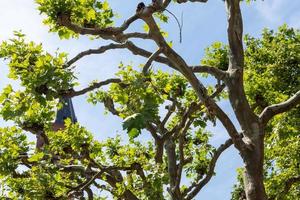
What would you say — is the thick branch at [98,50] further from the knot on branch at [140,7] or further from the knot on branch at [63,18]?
the knot on branch at [140,7]

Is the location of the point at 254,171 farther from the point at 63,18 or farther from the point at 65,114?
the point at 65,114

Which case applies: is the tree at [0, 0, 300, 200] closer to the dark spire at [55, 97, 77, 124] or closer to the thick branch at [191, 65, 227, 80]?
the thick branch at [191, 65, 227, 80]

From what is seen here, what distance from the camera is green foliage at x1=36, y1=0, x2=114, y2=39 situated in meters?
13.7

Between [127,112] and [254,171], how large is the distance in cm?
383

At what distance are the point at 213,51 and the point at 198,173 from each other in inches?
186

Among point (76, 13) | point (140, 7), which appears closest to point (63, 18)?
point (76, 13)

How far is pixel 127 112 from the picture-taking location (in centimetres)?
959

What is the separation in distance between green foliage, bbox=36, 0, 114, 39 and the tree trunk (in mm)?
5761

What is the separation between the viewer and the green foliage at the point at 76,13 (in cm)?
1373

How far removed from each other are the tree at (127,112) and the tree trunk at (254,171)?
2cm

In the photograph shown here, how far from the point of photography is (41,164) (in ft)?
56.2

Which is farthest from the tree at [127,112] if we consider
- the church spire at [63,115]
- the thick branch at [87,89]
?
the church spire at [63,115]

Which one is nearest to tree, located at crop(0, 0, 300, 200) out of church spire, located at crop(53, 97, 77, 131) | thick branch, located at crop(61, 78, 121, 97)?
thick branch, located at crop(61, 78, 121, 97)

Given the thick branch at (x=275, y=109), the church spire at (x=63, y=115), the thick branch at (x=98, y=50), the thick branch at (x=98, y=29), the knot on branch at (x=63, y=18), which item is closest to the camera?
the thick branch at (x=98, y=29)
